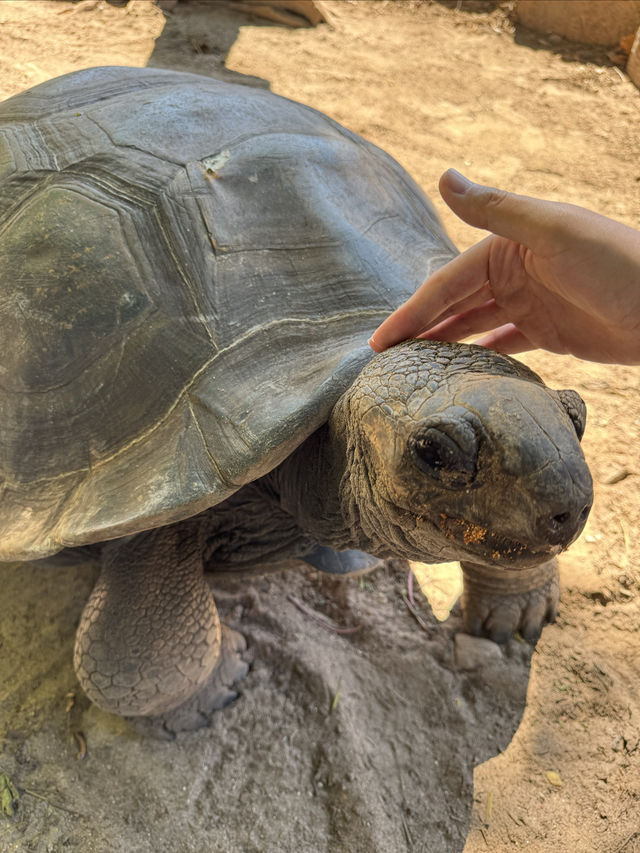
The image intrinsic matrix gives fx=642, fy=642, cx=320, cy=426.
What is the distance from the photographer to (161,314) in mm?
1594

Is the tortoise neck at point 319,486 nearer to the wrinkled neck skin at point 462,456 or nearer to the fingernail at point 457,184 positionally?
the wrinkled neck skin at point 462,456

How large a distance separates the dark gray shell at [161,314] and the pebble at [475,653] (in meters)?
1.14

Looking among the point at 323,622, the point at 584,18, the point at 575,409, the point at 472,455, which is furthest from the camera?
the point at 584,18

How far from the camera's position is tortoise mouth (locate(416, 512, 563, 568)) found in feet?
3.95

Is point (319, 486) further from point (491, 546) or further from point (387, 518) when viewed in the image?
point (491, 546)

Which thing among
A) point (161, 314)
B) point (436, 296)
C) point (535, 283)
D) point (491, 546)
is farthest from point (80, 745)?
point (535, 283)

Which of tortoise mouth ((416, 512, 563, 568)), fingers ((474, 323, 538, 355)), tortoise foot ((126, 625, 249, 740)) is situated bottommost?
tortoise foot ((126, 625, 249, 740))

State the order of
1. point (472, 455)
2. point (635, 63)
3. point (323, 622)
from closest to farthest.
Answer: point (472, 455)
point (323, 622)
point (635, 63)

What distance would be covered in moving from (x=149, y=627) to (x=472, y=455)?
1.13m

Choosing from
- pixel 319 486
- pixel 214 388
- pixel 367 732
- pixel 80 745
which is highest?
pixel 214 388

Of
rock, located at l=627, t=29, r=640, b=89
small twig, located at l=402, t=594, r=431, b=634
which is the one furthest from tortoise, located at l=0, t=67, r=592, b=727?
rock, located at l=627, t=29, r=640, b=89

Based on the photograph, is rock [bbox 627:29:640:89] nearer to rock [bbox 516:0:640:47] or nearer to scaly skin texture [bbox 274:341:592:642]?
rock [bbox 516:0:640:47]

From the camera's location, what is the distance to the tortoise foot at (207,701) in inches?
79.7

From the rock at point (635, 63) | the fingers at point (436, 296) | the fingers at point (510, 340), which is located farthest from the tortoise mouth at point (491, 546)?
the rock at point (635, 63)
